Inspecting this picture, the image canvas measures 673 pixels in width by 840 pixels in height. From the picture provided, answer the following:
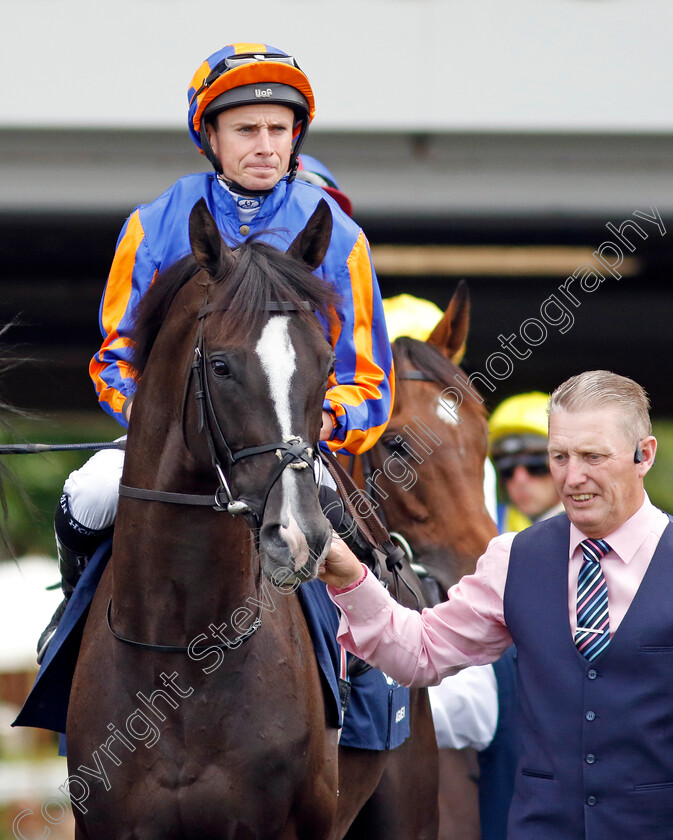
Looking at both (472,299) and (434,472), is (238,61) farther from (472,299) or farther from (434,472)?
(472,299)

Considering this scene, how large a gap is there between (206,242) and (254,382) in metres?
0.43

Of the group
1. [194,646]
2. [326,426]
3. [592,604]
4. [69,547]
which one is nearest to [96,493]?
[69,547]

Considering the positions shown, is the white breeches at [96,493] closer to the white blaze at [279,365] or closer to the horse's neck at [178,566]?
the horse's neck at [178,566]

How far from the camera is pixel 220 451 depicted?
2.71 meters

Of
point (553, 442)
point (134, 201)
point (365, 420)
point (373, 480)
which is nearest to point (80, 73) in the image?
point (134, 201)

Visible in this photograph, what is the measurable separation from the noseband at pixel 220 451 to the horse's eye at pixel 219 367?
4 centimetres

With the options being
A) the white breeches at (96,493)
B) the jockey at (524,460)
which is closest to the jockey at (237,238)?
the white breeches at (96,493)

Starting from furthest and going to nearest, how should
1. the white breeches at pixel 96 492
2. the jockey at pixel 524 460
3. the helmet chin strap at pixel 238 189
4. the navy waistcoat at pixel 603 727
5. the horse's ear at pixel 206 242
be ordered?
the jockey at pixel 524 460 < the helmet chin strap at pixel 238 189 < the white breeches at pixel 96 492 < the horse's ear at pixel 206 242 < the navy waistcoat at pixel 603 727

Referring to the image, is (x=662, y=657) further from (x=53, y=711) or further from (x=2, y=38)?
(x=2, y=38)

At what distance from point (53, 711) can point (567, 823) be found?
166 cm

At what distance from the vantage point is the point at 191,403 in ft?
9.23

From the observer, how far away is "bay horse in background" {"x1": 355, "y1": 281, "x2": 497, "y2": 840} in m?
4.88

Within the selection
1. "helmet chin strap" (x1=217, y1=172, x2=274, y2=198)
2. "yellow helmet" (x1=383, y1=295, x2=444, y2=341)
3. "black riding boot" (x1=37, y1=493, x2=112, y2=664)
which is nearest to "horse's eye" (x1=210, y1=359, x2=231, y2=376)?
"black riding boot" (x1=37, y1=493, x2=112, y2=664)

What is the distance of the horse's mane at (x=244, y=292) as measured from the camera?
2.70m
